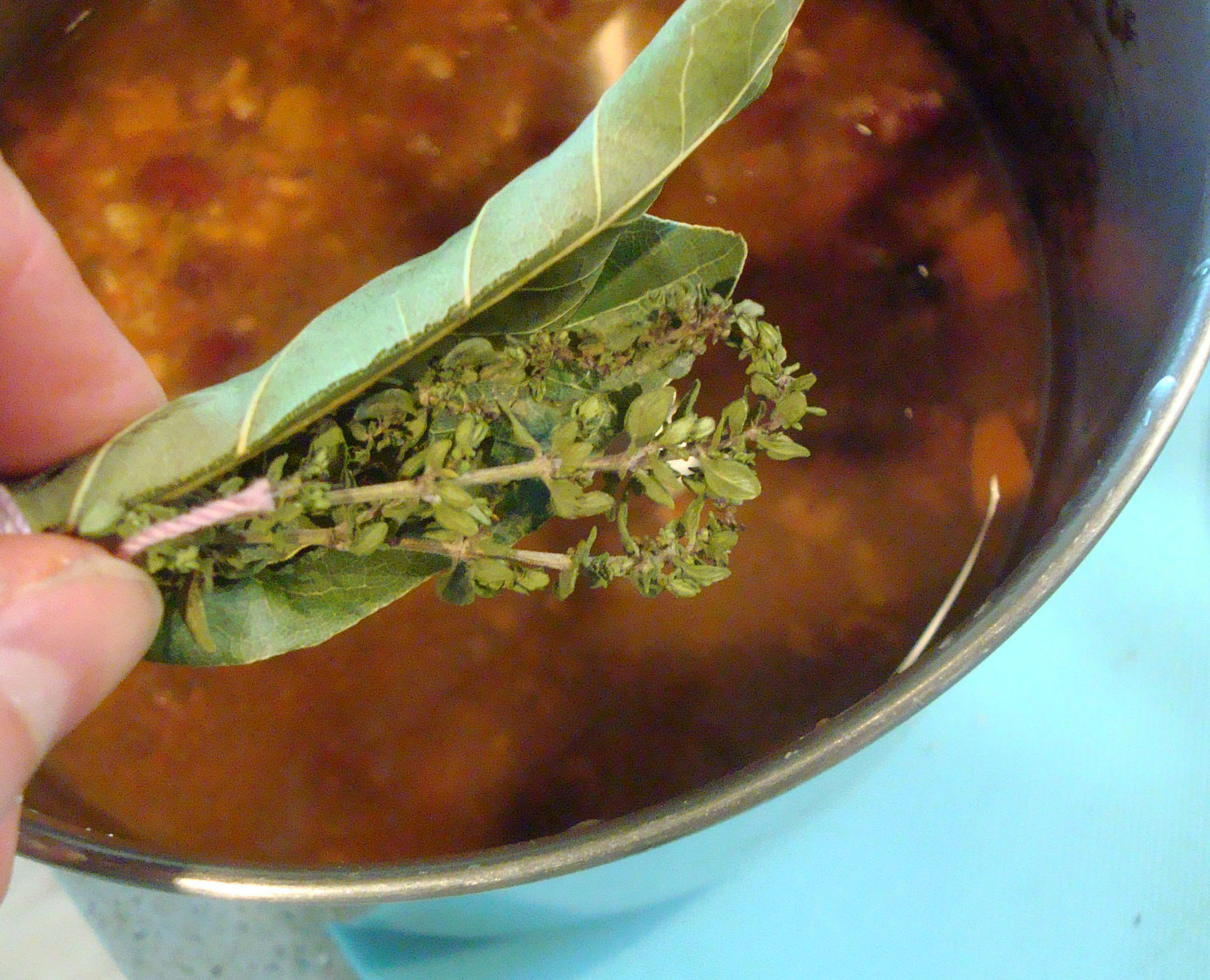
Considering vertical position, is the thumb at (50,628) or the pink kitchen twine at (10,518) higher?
the pink kitchen twine at (10,518)

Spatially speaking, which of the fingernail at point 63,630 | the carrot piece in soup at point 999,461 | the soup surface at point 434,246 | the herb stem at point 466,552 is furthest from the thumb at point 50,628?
the carrot piece in soup at point 999,461

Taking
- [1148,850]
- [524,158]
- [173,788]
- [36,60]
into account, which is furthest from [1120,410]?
[36,60]

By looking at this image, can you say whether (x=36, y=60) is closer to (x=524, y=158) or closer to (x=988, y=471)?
(x=524, y=158)

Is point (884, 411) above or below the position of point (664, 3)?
below

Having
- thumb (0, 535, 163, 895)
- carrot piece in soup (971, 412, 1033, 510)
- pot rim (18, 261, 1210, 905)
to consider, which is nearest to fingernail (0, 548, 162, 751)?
thumb (0, 535, 163, 895)

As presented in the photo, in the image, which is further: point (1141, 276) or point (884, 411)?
point (884, 411)

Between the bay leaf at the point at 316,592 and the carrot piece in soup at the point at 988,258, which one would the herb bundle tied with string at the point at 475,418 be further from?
the carrot piece in soup at the point at 988,258

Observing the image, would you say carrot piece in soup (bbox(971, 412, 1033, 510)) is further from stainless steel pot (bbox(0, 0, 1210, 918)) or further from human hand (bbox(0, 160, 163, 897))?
human hand (bbox(0, 160, 163, 897))
